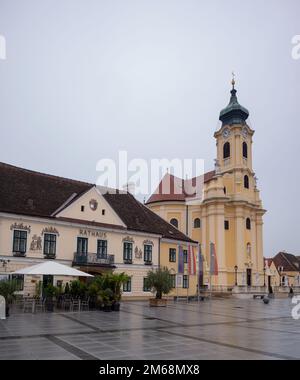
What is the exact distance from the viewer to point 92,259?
3075 centimetres

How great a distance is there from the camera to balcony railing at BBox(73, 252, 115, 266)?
29867 millimetres

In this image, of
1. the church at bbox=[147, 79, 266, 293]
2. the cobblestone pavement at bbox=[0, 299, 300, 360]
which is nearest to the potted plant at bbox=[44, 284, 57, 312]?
the cobblestone pavement at bbox=[0, 299, 300, 360]

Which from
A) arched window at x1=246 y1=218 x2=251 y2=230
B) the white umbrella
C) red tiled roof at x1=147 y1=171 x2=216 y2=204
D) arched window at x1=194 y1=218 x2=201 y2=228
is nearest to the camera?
the white umbrella

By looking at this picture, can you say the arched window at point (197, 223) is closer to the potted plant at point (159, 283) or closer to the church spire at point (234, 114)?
the church spire at point (234, 114)

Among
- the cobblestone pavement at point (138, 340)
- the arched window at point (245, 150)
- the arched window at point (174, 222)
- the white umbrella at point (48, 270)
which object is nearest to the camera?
the cobblestone pavement at point (138, 340)

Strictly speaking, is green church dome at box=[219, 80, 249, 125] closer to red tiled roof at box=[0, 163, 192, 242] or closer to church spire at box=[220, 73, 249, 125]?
church spire at box=[220, 73, 249, 125]

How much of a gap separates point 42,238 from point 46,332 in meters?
15.7

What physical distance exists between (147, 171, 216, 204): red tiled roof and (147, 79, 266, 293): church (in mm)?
147

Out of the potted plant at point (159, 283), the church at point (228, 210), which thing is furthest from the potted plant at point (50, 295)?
the church at point (228, 210)

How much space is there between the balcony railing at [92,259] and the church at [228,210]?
21.4m

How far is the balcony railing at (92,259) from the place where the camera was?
29867 mm

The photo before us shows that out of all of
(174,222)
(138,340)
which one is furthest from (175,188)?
(138,340)

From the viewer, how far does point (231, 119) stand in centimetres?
5734
